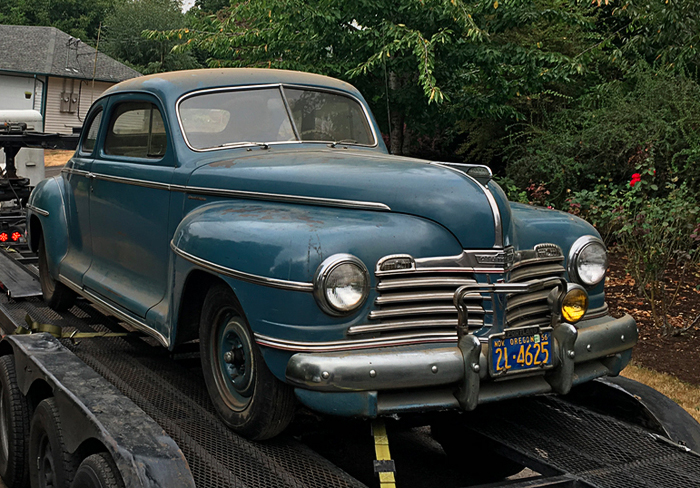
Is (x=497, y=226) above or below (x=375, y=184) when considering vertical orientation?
below

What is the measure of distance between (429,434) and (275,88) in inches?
91.4

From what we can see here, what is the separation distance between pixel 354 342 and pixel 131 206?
1975 millimetres

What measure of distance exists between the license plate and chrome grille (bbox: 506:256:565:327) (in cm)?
12

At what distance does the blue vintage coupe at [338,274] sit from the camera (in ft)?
9.01

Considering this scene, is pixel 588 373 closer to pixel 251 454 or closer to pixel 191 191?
pixel 251 454

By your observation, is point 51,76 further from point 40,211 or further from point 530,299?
point 530,299

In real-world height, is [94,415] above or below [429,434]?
above

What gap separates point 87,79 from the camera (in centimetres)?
3759

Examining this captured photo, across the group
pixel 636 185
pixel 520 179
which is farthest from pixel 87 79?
pixel 636 185

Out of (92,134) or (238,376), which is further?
(92,134)

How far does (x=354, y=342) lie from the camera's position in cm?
277

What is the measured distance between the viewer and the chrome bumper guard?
2654mm

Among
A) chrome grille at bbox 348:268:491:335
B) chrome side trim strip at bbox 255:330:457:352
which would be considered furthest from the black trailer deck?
chrome grille at bbox 348:268:491:335

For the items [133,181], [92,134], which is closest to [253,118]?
[133,181]
